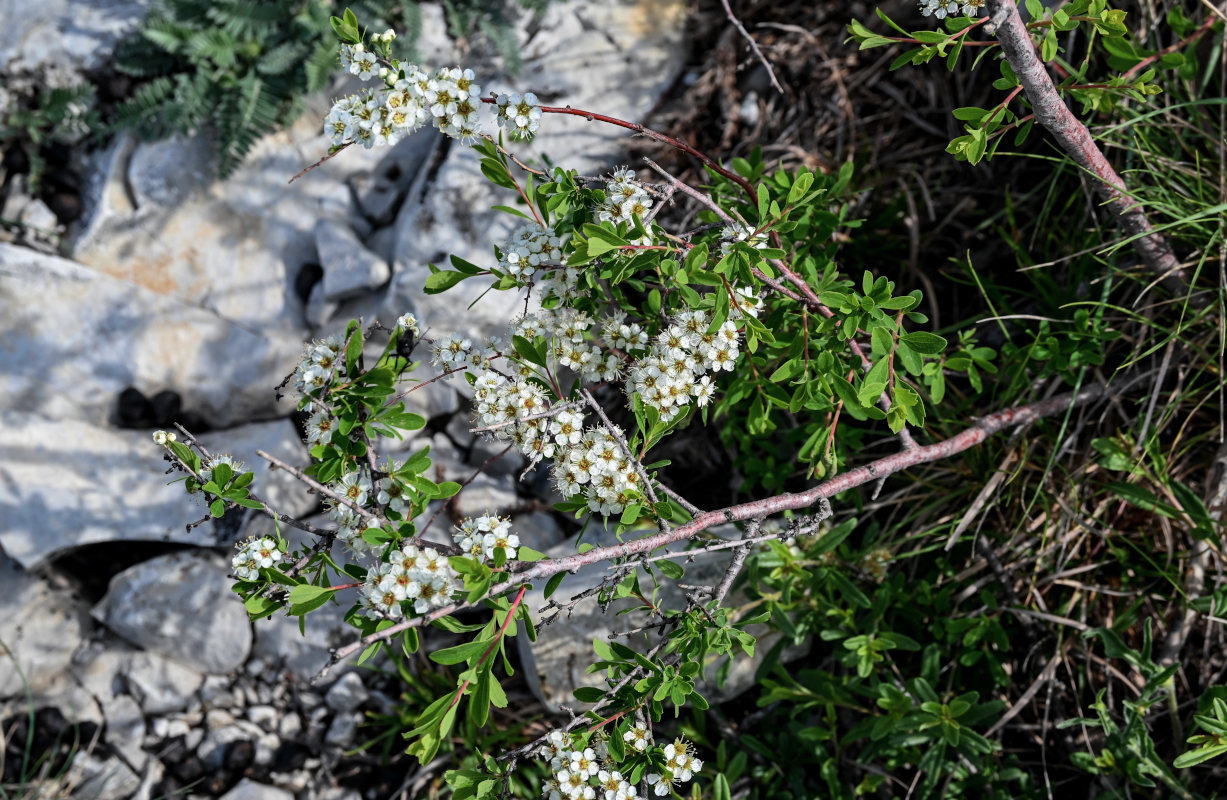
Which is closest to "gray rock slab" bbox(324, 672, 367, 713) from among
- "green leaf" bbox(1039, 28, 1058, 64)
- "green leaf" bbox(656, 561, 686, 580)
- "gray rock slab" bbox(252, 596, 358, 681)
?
"gray rock slab" bbox(252, 596, 358, 681)

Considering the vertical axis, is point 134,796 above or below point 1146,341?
below

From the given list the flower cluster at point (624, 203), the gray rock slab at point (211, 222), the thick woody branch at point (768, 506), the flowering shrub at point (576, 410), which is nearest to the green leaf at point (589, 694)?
the flowering shrub at point (576, 410)

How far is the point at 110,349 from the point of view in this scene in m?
3.82

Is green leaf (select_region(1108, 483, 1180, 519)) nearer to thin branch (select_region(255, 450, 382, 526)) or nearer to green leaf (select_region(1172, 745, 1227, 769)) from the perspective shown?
green leaf (select_region(1172, 745, 1227, 769))

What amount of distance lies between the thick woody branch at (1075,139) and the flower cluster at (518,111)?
100 centimetres

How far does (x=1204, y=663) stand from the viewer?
263cm

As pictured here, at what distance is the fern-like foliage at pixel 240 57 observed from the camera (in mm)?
3787

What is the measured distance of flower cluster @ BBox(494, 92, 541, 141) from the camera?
1.89 meters

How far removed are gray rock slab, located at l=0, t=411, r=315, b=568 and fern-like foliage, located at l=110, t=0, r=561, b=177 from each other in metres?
1.27

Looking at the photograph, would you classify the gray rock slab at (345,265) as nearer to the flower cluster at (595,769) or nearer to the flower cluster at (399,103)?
the flower cluster at (399,103)

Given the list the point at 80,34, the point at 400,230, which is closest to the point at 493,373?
the point at 400,230

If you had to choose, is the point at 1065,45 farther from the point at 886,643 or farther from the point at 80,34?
the point at 80,34

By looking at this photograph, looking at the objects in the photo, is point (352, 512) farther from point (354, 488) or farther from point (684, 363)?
point (684, 363)

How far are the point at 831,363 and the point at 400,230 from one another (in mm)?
2396
